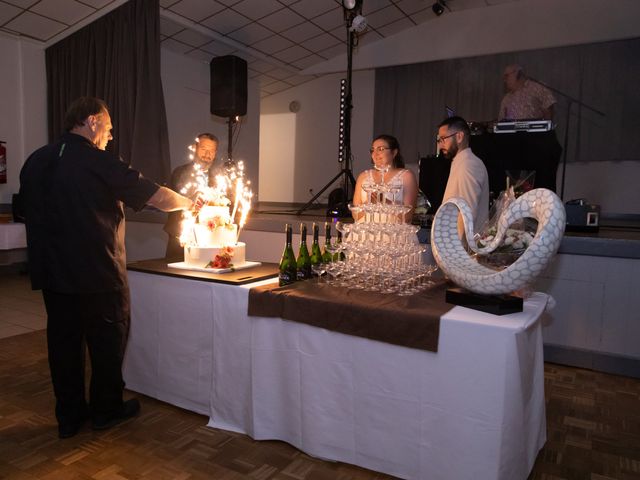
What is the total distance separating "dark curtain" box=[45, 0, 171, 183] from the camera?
487cm

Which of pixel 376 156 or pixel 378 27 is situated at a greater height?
pixel 378 27

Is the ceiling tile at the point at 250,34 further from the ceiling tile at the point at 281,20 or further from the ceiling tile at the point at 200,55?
the ceiling tile at the point at 200,55

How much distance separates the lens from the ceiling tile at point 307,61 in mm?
7652

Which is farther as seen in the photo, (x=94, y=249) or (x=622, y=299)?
(x=622, y=299)

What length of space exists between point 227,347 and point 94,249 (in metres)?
0.70

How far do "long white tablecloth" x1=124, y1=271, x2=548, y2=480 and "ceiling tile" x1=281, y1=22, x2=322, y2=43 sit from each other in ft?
16.5

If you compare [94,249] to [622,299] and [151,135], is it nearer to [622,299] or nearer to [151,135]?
[622,299]

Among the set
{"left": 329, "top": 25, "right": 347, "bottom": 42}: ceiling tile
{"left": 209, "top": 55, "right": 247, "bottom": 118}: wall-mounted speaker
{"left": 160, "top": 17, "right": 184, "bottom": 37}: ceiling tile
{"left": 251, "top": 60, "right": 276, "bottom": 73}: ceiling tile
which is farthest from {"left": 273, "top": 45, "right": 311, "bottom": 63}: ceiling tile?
{"left": 160, "top": 17, "right": 184, "bottom": 37}: ceiling tile

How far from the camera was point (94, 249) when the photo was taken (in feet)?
6.43

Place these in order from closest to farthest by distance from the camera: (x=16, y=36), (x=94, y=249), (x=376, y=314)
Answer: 1. (x=376, y=314)
2. (x=94, y=249)
3. (x=16, y=36)

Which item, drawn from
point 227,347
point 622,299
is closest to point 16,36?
point 227,347

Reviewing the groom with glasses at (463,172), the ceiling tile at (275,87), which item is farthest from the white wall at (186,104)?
the groom with glasses at (463,172)

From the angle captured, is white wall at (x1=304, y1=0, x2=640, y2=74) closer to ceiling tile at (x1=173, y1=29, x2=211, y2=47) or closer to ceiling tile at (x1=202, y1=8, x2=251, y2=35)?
ceiling tile at (x1=202, y1=8, x2=251, y2=35)

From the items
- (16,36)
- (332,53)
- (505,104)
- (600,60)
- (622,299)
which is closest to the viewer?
(622,299)
